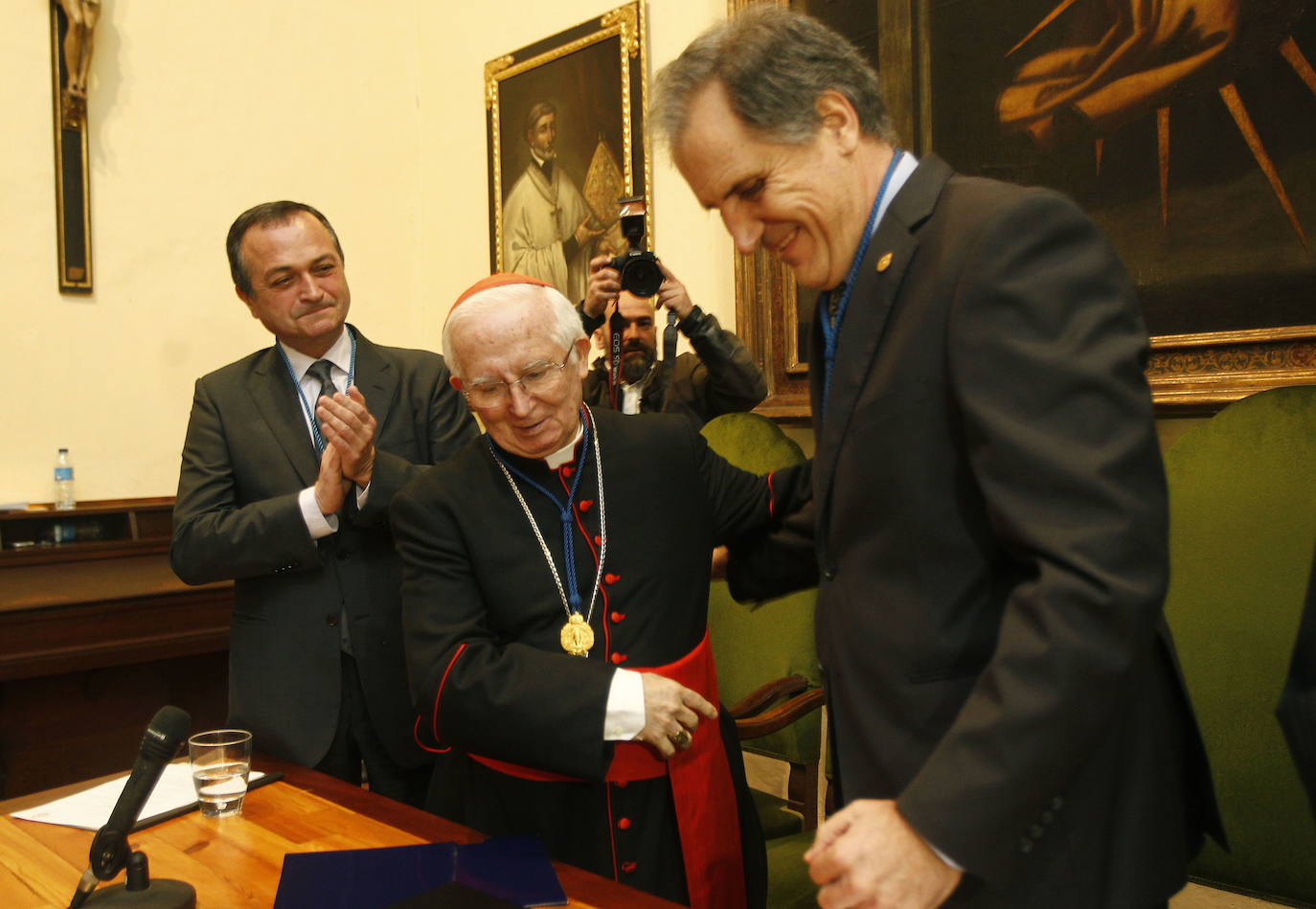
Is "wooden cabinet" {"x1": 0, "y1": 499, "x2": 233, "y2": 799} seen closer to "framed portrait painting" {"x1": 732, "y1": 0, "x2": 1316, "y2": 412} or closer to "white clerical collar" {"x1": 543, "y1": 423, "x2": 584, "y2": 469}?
"white clerical collar" {"x1": 543, "y1": 423, "x2": 584, "y2": 469}

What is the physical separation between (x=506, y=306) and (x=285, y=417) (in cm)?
91

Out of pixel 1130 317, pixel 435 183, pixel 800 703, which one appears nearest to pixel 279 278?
pixel 800 703

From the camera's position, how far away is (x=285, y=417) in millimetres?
2475

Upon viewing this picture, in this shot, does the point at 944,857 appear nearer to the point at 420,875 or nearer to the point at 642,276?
the point at 420,875

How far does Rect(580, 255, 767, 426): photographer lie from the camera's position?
9.45ft

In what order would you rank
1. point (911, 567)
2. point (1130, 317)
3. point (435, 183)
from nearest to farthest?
point (1130, 317), point (911, 567), point (435, 183)

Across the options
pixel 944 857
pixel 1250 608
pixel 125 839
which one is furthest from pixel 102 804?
pixel 1250 608

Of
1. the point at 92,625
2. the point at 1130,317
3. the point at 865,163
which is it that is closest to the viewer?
the point at 1130,317

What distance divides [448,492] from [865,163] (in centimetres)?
102

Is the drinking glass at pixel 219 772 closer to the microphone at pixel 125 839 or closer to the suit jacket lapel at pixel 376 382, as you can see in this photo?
the microphone at pixel 125 839

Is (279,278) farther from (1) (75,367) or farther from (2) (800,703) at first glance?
(1) (75,367)

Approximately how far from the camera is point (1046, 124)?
2844 mm

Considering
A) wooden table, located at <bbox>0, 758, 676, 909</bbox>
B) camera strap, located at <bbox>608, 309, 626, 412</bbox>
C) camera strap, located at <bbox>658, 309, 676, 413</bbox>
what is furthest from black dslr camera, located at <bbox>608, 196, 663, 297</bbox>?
wooden table, located at <bbox>0, 758, 676, 909</bbox>

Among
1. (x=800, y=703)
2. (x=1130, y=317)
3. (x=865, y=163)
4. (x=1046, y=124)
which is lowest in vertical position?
(x=800, y=703)
